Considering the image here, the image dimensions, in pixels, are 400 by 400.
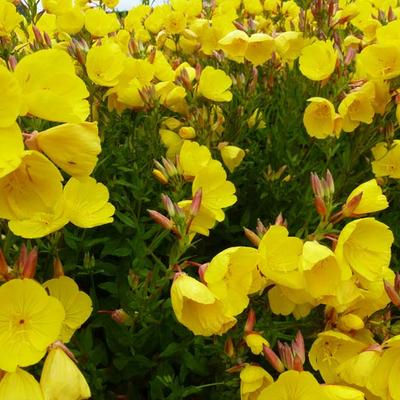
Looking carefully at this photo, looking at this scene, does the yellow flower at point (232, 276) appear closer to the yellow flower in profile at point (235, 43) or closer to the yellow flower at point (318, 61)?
the yellow flower at point (318, 61)

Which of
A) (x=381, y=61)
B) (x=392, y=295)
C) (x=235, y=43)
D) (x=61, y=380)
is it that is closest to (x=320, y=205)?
(x=392, y=295)

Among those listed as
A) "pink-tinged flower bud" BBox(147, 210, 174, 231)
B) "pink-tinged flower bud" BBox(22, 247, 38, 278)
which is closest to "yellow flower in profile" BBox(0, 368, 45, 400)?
"pink-tinged flower bud" BBox(22, 247, 38, 278)

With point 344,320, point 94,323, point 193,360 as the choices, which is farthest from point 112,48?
point 344,320

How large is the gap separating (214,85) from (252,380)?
151cm

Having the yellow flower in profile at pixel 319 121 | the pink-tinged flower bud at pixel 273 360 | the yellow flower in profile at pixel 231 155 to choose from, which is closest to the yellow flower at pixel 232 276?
the pink-tinged flower bud at pixel 273 360

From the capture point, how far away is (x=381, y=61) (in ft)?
7.89

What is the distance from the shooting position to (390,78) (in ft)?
7.86

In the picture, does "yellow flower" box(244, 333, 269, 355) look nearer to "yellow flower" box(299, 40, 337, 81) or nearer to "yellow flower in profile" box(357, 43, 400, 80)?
"yellow flower in profile" box(357, 43, 400, 80)

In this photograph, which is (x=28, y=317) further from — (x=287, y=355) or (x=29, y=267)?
(x=287, y=355)

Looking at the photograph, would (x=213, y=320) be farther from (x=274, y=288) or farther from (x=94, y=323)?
(x=94, y=323)

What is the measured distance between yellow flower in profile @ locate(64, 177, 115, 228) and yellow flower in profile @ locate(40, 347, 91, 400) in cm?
55

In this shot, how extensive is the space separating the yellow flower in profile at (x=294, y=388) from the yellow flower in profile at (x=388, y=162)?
128 centimetres

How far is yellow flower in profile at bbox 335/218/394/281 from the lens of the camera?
1.63 m

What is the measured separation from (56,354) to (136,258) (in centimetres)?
81
